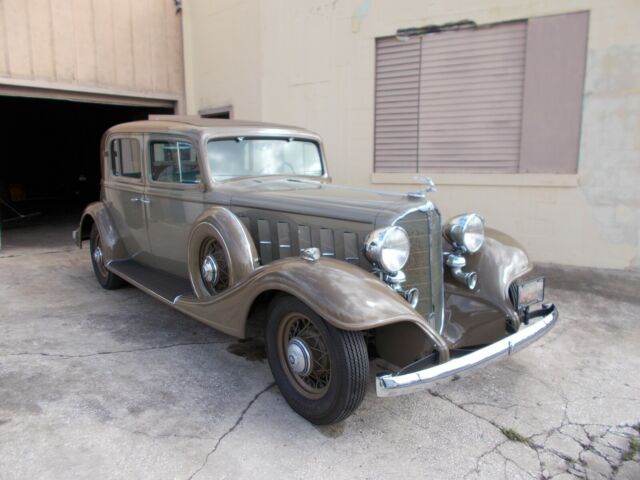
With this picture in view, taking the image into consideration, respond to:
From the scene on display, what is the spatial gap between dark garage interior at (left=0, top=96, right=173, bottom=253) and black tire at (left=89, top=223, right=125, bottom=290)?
280 inches

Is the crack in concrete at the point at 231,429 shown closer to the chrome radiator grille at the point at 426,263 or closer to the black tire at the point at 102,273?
the chrome radiator grille at the point at 426,263

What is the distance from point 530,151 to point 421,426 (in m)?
4.35

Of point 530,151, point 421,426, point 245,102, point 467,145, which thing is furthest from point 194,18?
point 421,426

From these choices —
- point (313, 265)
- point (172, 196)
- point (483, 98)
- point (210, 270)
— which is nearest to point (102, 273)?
point (172, 196)

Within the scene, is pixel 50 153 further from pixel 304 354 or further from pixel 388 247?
pixel 388 247

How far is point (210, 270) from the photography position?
3.43m

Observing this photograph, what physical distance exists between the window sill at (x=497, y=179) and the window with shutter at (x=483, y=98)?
91mm

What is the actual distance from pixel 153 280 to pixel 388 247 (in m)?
2.39

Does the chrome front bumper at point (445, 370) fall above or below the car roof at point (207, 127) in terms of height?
below

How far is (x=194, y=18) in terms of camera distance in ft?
29.3

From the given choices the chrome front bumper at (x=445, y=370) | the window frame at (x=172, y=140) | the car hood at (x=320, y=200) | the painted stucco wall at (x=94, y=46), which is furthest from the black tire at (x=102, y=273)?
the chrome front bumper at (x=445, y=370)

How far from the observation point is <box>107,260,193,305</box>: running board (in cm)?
375

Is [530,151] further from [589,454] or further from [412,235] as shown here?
[589,454]

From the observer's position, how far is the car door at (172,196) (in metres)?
3.79
